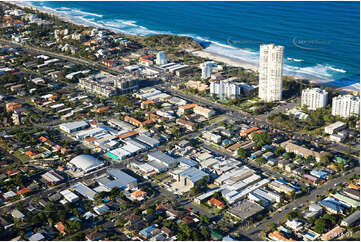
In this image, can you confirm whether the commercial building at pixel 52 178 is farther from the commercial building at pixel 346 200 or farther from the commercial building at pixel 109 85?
the commercial building at pixel 346 200

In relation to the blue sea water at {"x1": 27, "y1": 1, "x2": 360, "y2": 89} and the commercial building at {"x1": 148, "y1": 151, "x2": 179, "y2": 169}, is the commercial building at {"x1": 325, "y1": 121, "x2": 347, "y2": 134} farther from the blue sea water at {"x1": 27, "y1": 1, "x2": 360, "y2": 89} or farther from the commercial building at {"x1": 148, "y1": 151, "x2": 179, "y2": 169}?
the commercial building at {"x1": 148, "y1": 151, "x2": 179, "y2": 169}

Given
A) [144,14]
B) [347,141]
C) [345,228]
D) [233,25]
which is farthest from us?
[144,14]

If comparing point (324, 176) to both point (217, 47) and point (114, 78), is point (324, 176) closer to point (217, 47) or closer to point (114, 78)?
point (114, 78)

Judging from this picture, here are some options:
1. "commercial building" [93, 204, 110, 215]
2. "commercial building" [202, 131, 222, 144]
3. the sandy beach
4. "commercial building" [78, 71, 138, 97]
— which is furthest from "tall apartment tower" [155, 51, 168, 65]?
"commercial building" [93, 204, 110, 215]

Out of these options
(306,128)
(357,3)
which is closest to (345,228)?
(306,128)

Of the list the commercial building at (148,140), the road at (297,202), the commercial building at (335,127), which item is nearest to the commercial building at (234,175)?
the road at (297,202)

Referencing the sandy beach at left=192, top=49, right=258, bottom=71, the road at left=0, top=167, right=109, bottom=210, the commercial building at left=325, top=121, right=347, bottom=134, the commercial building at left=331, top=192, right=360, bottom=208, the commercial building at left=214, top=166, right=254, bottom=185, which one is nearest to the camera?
the commercial building at left=331, top=192, right=360, bottom=208
